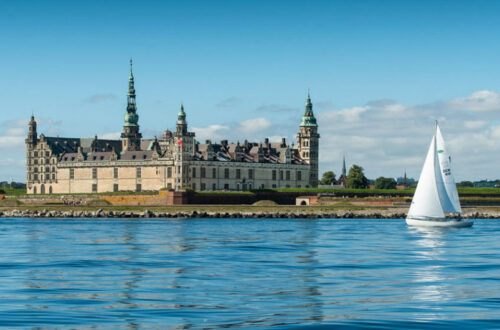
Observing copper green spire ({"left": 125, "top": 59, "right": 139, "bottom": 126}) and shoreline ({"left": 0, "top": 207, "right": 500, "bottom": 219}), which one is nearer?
shoreline ({"left": 0, "top": 207, "right": 500, "bottom": 219})

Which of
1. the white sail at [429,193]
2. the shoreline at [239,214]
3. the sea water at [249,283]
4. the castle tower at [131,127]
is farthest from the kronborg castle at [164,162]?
the sea water at [249,283]

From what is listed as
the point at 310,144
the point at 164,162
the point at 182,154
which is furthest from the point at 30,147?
the point at 310,144

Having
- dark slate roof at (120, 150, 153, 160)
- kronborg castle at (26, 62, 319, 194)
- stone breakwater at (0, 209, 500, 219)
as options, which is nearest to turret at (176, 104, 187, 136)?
kronborg castle at (26, 62, 319, 194)

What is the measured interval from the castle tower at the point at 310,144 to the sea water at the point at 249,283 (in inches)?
4564

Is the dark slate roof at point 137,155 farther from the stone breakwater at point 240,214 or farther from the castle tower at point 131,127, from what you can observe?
the stone breakwater at point 240,214

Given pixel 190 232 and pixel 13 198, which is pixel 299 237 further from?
pixel 13 198

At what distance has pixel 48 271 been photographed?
37.1 m

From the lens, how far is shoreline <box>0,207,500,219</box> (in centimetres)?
10519

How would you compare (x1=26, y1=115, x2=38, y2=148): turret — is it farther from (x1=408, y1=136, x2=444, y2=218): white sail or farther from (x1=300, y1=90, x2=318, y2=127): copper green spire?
(x1=408, y1=136, x2=444, y2=218): white sail

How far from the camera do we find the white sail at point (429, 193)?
72.7 meters

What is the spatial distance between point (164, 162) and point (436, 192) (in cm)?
8494

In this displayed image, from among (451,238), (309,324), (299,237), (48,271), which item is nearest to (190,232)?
(299,237)

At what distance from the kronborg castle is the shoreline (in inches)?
1369

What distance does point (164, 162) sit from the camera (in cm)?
15225
